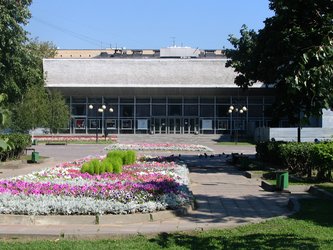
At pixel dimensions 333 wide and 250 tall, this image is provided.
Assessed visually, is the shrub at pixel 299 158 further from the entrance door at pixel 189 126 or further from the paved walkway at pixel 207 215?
the entrance door at pixel 189 126

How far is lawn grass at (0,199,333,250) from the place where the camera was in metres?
7.32

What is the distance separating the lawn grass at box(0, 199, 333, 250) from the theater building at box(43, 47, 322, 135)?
62011mm

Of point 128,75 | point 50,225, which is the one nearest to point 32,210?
point 50,225

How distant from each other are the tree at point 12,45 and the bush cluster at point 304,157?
1477 centimetres

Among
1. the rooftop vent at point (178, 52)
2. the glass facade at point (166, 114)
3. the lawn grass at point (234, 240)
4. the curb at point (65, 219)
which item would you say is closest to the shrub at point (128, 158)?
the curb at point (65, 219)

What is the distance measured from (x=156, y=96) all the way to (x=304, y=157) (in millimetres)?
54564

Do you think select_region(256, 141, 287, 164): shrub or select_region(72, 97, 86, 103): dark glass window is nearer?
select_region(256, 141, 287, 164): shrub

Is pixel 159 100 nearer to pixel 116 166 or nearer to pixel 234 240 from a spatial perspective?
pixel 116 166

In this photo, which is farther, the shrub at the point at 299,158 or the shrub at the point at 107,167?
the shrub at the point at 299,158

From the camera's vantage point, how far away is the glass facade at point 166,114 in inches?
2844

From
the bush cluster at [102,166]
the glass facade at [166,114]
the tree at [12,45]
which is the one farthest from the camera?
the glass facade at [166,114]

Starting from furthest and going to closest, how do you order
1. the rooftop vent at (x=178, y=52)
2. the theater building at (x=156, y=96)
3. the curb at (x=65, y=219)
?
the rooftop vent at (x=178, y=52) → the theater building at (x=156, y=96) → the curb at (x=65, y=219)

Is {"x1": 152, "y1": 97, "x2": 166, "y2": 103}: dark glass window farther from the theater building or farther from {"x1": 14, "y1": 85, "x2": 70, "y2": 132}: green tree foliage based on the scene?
{"x1": 14, "y1": 85, "x2": 70, "y2": 132}: green tree foliage

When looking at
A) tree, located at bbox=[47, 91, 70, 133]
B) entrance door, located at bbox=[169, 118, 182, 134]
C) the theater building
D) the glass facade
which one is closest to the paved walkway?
tree, located at bbox=[47, 91, 70, 133]
